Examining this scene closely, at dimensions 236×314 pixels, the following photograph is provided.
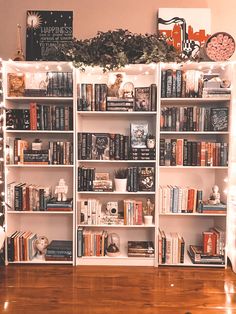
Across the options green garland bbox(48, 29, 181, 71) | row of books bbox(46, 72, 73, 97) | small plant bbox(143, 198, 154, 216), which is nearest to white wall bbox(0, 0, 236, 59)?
green garland bbox(48, 29, 181, 71)

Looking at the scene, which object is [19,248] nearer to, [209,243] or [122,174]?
[122,174]

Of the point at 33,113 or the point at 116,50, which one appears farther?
the point at 33,113

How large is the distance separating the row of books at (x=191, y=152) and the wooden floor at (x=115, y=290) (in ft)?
3.37

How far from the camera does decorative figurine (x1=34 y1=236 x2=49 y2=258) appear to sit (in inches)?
116

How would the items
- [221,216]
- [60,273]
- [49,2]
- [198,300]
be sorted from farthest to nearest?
[49,2] < [221,216] < [60,273] < [198,300]

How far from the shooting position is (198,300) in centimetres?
225

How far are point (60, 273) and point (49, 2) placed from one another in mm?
2731

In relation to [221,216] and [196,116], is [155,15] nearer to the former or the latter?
[196,116]

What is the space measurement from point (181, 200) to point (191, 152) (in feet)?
1.56

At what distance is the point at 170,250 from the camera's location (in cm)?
284

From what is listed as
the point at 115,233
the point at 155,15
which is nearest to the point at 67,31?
the point at 155,15

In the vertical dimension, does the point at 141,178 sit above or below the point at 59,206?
above

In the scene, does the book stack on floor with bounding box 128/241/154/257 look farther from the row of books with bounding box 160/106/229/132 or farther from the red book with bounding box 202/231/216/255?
the row of books with bounding box 160/106/229/132

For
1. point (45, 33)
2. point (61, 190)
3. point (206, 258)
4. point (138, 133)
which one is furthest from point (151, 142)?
point (45, 33)
